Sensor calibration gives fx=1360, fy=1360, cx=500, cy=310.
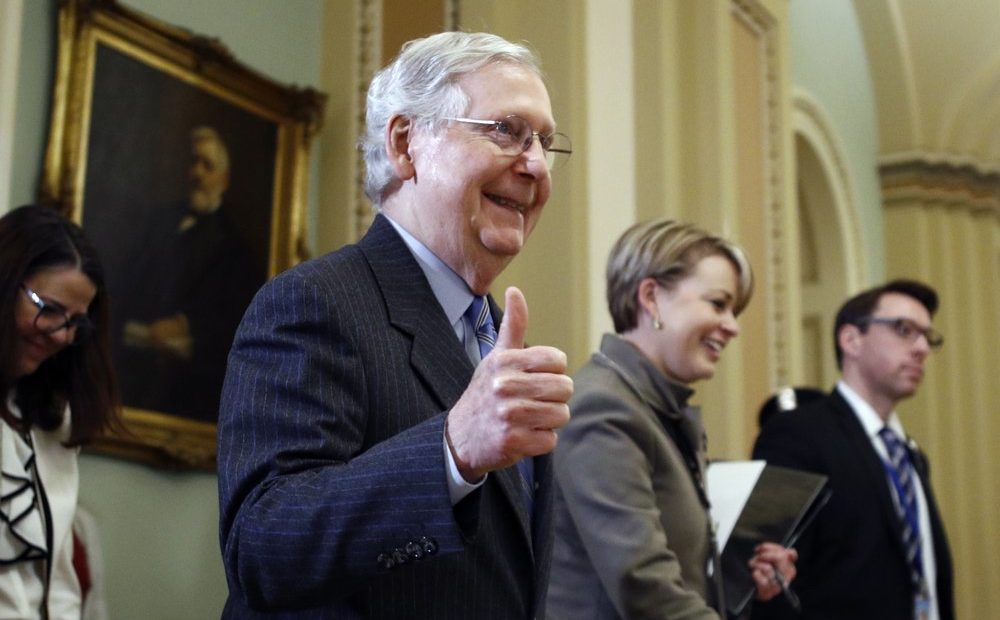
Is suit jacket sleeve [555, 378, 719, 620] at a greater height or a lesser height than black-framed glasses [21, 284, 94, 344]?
lesser

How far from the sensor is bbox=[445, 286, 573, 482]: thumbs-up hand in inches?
65.4

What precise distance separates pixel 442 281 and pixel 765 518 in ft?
6.30

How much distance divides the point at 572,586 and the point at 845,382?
235cm

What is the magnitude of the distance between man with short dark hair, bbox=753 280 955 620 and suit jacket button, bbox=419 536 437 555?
120 inches

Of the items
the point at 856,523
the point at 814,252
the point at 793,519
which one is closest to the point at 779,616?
the point at 856,523

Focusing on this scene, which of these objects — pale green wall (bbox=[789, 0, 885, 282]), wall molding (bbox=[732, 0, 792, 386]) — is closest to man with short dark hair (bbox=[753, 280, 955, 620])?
wall molding (bbox=[732, 0, 792, 386])

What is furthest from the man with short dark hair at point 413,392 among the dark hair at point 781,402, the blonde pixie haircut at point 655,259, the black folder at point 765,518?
the dark hair at point 781,402

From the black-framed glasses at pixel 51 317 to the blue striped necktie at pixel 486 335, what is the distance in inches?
61.8

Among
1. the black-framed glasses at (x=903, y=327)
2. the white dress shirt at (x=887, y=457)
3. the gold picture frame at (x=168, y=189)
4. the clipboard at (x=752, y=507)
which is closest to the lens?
the clipboard at (x=752, y=507)

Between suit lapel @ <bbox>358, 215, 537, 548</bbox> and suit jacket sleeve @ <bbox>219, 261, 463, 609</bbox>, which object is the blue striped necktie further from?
suit jacket sleeve @ <bbox>219, 261, 463, 609</bbox>

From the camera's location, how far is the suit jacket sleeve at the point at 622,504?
120 inches

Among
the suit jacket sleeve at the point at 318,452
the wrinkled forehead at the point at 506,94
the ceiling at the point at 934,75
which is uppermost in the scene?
the ceiling at the point at 934,75

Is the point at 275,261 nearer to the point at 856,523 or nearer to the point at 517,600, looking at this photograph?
the point at 856,523

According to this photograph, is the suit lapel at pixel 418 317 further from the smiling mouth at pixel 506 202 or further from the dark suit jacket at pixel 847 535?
the dark suit jacket at pixel 847 535
